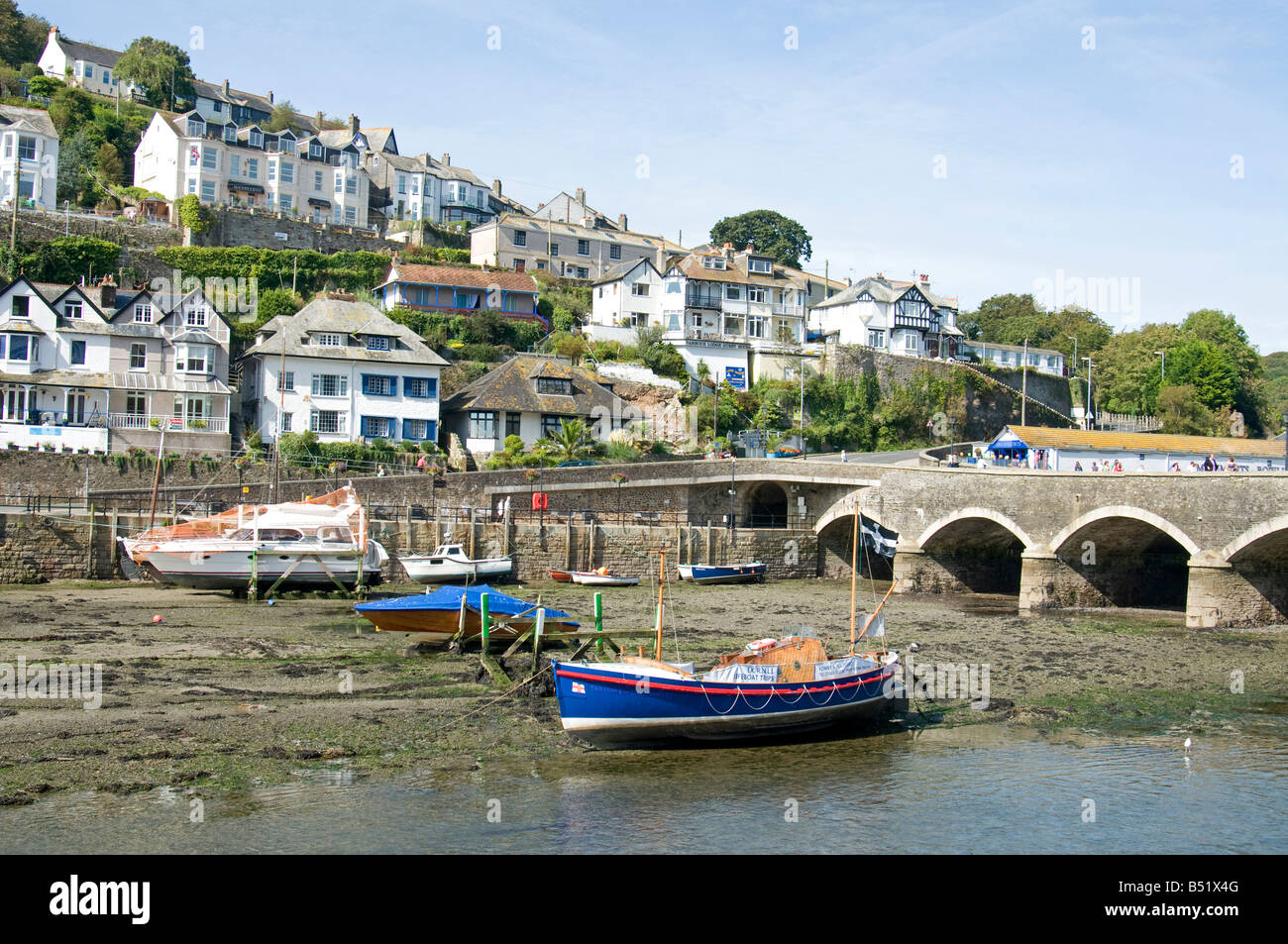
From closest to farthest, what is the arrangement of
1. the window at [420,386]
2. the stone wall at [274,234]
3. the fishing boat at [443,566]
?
1. the fishing boat at [443,566]
2. the window at [420,386]
3. the stone wall at [274,234]

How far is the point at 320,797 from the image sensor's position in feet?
56.5

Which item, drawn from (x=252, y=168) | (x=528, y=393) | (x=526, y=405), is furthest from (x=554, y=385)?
(x=252, y=168)

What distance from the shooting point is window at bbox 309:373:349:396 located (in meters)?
56.9

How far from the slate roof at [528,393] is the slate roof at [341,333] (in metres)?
2.64

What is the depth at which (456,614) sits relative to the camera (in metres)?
29.9

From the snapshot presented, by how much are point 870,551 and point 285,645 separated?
3207cm

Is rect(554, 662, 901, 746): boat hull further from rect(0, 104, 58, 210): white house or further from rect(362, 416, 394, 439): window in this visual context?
rect(0, 104, 58, 210): white house

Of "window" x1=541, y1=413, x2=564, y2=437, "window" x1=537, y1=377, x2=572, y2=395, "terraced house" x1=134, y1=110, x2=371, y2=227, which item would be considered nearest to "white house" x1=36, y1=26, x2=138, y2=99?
"terraced house" x1=134, y1=110, x2=371, y2=227

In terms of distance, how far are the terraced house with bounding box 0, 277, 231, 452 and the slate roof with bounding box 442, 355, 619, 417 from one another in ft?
41.2

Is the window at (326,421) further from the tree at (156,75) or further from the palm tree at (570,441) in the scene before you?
the tree at (156,75)

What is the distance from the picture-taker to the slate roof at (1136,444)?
190 ft

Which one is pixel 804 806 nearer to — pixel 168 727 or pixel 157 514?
pixel 168 727

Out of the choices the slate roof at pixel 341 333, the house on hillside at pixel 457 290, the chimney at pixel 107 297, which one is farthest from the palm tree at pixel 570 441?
the chimney at pixel 107 297
